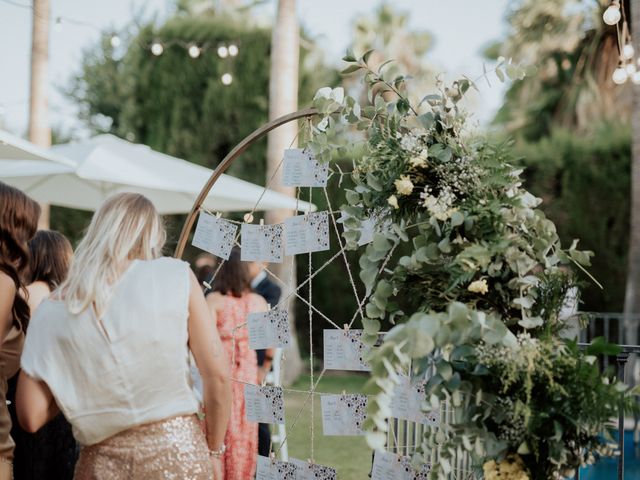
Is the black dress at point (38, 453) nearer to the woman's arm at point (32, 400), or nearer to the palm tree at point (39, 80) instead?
the woman's arm at point (32, 400)

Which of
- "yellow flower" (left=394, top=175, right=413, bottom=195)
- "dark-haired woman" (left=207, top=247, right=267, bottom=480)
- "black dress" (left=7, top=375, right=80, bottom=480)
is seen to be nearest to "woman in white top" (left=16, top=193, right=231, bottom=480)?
"yellow flower" (left=394, top=175, right=413, bottom=195)

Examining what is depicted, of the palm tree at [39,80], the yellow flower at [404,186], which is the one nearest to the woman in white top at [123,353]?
the yellow flower at [404,186]

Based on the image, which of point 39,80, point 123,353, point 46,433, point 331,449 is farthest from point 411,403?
point 39,80

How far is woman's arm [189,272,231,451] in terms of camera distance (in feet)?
6.81

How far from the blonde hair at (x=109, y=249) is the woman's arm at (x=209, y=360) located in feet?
0.52

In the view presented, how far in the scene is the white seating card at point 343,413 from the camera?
9.88 ft

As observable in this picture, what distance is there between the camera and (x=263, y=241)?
330cm

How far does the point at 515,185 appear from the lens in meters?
2.39

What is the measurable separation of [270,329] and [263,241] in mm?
353

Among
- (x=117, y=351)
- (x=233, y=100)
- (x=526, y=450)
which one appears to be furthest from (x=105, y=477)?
(x=233, y=100)

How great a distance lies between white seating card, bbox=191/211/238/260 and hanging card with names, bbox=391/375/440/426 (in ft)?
2.95

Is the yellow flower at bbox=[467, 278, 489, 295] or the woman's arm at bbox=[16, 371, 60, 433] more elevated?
the yellow flower at bbox=[467, 278, 489, 295]

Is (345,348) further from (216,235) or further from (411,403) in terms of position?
(216,235)

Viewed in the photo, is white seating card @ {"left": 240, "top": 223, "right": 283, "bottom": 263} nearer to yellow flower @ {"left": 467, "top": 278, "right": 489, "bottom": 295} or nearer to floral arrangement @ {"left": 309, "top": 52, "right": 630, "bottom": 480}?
floral arrangement @ {"left": 309, "top": 52, "right": 630, "bottom": 480}
